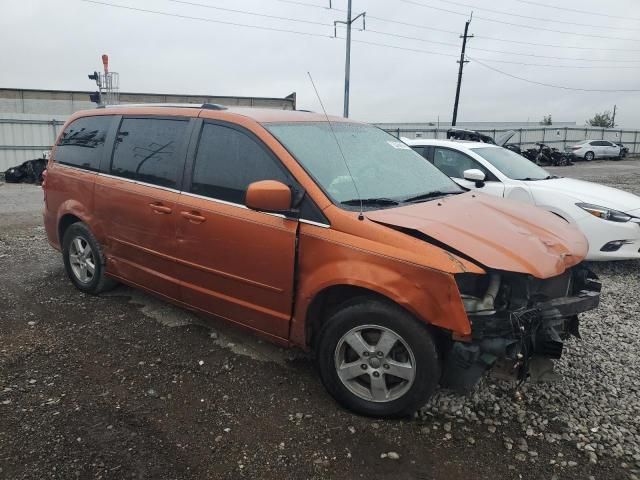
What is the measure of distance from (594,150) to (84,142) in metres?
36.0

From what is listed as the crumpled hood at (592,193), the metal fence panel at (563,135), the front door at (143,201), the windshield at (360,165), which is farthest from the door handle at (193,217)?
the metal fence panel at (563,135)

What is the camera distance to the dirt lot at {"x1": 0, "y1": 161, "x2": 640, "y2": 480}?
2.66 metres

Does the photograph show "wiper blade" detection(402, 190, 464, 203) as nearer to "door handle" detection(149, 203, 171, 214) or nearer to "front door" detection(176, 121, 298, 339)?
"front door" detection(176, 121, 298, 339)

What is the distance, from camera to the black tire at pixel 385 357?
2812 mm

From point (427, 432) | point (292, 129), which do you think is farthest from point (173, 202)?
point (427, 432)

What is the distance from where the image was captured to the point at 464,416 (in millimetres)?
3117

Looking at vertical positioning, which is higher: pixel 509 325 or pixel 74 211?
pixel 74 211

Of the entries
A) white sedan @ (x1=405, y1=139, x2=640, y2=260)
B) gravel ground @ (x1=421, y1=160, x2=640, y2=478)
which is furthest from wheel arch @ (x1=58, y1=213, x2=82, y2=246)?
white sedan @ (x1=405, y1=139, x2=640, y2=260)

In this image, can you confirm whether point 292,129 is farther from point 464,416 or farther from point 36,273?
point 36,273

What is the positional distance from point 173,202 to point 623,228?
15.8ft

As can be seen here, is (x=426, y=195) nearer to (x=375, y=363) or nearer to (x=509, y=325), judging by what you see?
(x=509, y=325)

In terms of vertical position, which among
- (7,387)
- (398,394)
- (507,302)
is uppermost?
(507,302)

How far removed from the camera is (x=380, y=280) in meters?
2.86

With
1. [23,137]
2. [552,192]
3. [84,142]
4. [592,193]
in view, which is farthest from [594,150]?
[84,142]
